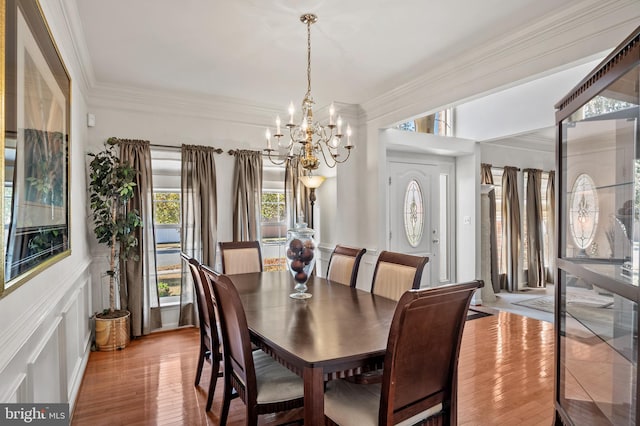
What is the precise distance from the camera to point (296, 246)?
98.4 inches

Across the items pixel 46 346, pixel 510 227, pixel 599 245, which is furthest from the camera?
pixel 510 227

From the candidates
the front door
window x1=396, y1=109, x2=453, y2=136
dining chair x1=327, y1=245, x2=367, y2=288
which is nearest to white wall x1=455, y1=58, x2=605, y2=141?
window x1=396, y1=109, x2=453, y2=136

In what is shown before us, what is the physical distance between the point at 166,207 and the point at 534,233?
241 inches

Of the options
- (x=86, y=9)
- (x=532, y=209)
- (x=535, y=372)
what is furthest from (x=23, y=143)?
(x=532, y=209)

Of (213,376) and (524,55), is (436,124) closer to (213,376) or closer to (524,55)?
(524,55)

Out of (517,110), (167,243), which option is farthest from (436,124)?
(167,243)

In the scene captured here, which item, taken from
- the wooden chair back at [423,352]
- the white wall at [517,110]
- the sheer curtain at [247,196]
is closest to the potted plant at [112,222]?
the sheer curtain at [247,196]

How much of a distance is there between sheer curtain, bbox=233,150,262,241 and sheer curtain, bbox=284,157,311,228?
1.26 feet

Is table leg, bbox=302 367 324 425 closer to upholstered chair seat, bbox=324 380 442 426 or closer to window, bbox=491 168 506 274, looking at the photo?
upholstered chair seat, bbox=324 380 442 426

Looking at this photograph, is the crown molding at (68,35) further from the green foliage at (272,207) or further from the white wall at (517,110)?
the white wall at (517,110)

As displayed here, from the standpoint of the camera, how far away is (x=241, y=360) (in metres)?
1.88

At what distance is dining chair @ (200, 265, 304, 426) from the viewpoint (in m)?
1.79

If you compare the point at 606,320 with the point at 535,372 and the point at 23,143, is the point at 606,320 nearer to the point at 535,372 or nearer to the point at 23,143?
the point at 535,372

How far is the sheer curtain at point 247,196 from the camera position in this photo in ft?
14.8
